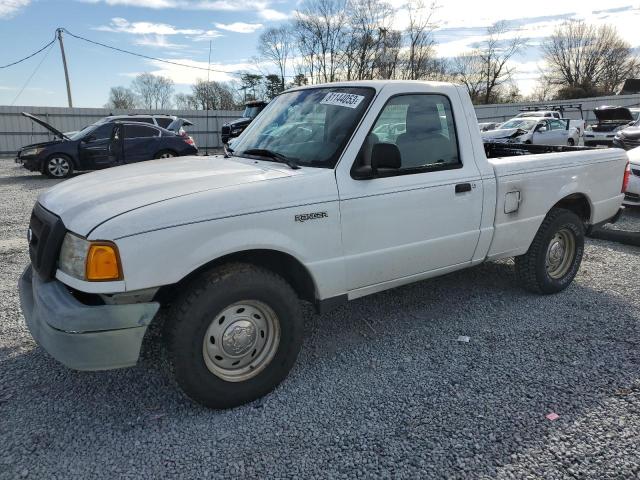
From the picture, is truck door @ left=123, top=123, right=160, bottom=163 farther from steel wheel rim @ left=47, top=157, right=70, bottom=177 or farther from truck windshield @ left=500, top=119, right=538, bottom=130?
truck windshield @ left=500, top=119, right=538, bottom=130

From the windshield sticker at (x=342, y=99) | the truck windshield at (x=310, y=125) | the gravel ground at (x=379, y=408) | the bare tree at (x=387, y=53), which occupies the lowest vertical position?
the gravel ground at (x=379, y=408)

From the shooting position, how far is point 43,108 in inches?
913

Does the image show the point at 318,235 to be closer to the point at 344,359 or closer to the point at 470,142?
the point at 344,359

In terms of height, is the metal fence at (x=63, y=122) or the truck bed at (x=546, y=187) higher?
the metal fence at (x=63, y=122)

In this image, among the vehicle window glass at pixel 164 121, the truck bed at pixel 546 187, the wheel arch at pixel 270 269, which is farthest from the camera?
the vehicle window glass at pixel 164 121

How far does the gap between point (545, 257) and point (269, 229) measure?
9.74ft

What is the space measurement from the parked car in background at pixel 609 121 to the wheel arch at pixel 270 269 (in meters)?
17.9

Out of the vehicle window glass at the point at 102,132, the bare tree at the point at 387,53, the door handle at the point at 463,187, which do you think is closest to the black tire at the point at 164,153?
the vehicle window glass at the point at 102,132

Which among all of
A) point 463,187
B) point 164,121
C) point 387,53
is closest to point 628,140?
point 463,187

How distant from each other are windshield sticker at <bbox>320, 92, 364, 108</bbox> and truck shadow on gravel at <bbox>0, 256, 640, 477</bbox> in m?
1.79

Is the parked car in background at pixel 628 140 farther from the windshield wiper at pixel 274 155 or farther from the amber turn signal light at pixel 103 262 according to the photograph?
the amber turn signal light at pixel 103 262

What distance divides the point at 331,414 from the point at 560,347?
6.42 ft

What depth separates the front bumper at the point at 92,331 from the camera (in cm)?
240

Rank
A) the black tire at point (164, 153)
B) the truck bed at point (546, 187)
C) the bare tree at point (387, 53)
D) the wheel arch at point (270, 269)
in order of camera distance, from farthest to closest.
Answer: the bare tree at point (387, 53) < the black tire at point (164, 153) < the truck bed at point (546, 187) < the wheel arch at point (270, 269)
